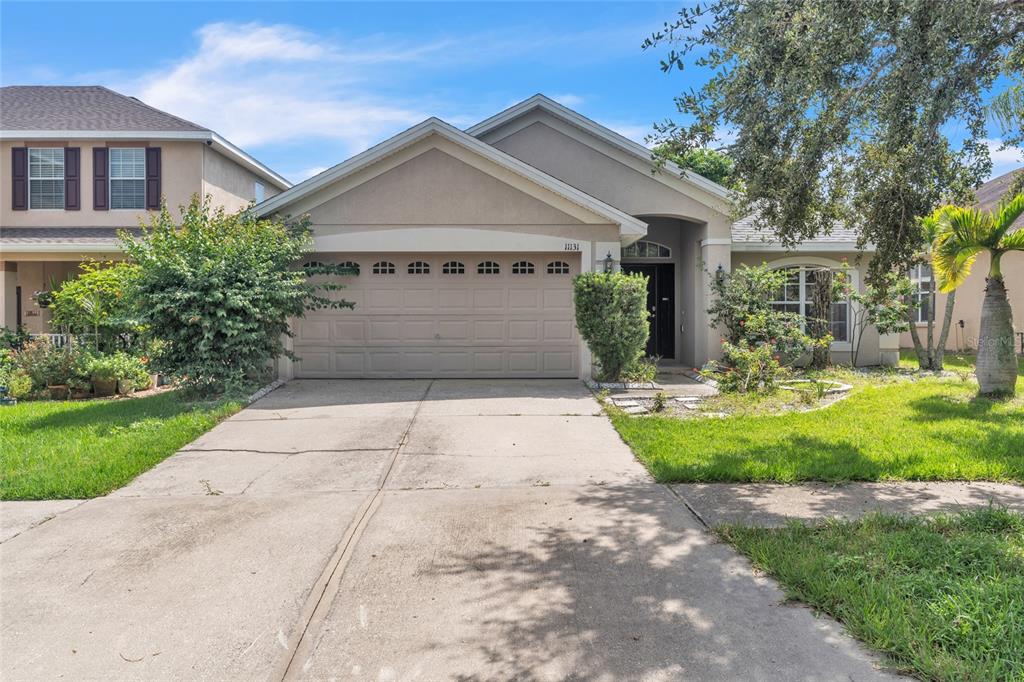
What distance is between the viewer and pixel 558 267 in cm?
1334

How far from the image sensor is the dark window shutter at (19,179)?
605 inches

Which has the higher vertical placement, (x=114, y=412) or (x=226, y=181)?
(x=226, y=181)

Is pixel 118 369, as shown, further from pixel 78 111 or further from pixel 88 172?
pixel 78 111

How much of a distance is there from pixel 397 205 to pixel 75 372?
6230 mm

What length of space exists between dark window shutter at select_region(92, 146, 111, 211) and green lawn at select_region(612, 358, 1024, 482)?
12974 millimetres

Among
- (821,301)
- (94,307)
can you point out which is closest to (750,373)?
(821,301)

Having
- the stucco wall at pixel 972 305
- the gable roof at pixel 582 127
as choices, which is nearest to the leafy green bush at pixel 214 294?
the gable roof at pixel 582 127

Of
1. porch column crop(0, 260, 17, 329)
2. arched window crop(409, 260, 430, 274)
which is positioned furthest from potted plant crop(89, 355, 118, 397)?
arched window crop(409, 260, 430, 274)

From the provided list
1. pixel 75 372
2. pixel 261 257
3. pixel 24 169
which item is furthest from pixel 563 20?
pixel 24 169

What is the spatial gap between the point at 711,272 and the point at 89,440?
1143 cm

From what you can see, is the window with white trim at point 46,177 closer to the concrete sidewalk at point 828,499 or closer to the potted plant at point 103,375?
the potted plant at point 103,375

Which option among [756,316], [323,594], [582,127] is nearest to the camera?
[323,594]

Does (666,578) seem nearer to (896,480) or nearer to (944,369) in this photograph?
(896,480)

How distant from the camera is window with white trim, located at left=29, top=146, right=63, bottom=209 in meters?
15.5
